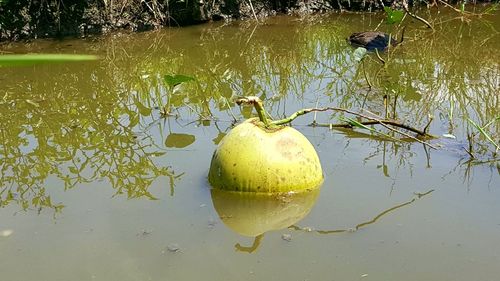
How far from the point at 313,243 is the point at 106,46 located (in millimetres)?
3794

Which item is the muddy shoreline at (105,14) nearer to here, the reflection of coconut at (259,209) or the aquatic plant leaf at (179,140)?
the aquatic plant leaf at (179,140)

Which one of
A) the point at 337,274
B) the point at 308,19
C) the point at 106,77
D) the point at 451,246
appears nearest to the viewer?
the point at 337,274

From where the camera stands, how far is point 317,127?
10.2ft

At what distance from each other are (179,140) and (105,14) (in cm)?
337

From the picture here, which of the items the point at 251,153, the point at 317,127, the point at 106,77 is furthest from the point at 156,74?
the point at 251,153

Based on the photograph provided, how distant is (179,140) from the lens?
2979 millimetres

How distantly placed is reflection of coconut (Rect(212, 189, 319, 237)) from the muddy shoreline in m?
3.95

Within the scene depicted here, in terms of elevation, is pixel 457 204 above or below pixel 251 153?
below

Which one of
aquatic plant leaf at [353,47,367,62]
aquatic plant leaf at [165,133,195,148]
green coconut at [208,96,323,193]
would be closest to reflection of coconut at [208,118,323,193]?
green coconut at [208,96,323,193]

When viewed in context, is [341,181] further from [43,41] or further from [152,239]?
[43,41]

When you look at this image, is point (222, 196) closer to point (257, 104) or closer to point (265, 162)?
point (265, 162)

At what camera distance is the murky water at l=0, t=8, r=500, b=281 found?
6.22 feet

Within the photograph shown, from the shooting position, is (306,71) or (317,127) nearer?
(317,127)

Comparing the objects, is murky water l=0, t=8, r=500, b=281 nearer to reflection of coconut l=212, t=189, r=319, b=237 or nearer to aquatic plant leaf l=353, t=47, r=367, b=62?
reflection of coconut l=212, t=189, r=319, b=237
